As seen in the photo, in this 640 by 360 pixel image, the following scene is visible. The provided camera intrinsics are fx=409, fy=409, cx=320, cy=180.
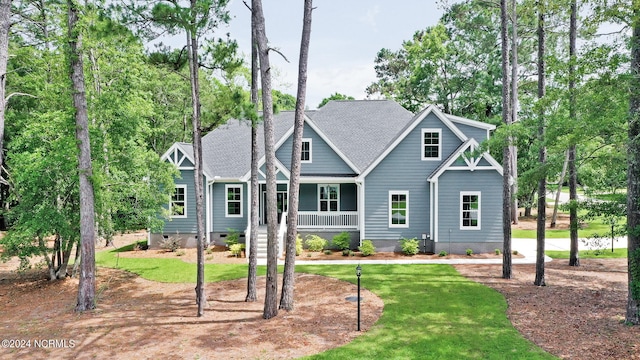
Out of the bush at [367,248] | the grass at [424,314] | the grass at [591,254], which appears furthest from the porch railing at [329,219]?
the grass at [591,254]

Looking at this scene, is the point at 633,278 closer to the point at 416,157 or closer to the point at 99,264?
the point at 416,157

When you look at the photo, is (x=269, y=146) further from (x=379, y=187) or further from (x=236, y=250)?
(x=379, y=187)

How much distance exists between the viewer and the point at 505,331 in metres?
9.29

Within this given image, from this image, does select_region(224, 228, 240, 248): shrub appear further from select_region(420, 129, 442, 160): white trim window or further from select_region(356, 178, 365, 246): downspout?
select_region(420, 129, 442, 160): white trim window

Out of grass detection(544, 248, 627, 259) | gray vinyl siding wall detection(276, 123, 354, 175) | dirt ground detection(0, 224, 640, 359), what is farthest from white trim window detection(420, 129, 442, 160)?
grass detection(544, 248, 627, 259)

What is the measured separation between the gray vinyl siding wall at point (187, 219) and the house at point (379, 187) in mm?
52

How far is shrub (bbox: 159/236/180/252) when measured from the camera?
2066 centimetres

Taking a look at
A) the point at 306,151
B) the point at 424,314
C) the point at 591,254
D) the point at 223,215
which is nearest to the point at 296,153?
the point at 424,314

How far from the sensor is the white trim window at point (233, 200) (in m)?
21.5

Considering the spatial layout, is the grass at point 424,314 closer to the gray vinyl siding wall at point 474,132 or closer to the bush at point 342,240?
the bush at point 342,240

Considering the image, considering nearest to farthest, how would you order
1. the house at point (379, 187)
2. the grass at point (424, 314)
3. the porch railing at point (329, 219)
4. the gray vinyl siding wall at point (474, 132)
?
1. the grass at point (424, 314)
2. the house at point (379, 187)
3. the gray vinyl siding wall at point (474, 132)
4. the porch railing at point (329, 219)

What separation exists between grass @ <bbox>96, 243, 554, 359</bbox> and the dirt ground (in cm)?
42

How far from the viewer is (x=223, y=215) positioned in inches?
848

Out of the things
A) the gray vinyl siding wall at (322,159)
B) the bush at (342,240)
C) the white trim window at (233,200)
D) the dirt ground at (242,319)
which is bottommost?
the dirt ground at (242,319)
